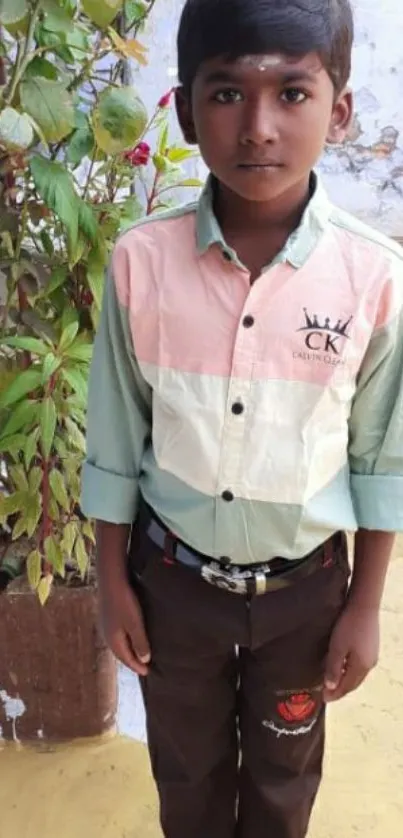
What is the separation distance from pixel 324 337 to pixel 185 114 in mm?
269

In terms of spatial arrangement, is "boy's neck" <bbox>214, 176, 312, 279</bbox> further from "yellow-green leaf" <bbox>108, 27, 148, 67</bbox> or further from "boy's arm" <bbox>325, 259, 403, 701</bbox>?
"yellow-green leaf" <bbox>108, 27, 148, 67</bbox>

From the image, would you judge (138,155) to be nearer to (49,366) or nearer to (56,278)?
(56,278)

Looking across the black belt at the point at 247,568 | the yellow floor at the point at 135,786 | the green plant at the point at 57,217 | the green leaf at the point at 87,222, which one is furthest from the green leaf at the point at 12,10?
the yellow floor at the point at 135,786

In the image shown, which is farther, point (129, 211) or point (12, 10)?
point (129, 211)

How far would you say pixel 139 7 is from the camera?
4.29ft

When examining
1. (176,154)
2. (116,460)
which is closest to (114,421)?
(116,460)

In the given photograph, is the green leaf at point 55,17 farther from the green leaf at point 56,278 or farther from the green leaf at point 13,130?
the green leaf at point 56,278

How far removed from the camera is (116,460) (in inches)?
39.2

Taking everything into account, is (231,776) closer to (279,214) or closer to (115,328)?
(115,328)

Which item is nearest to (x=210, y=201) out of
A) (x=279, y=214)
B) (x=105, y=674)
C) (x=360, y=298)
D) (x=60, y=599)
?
(x=279, y=214)

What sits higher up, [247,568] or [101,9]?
[101,9]

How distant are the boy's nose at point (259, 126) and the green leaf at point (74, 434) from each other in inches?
26.3

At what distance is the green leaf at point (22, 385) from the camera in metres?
1.26

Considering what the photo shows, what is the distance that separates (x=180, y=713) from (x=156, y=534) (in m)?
0.26
